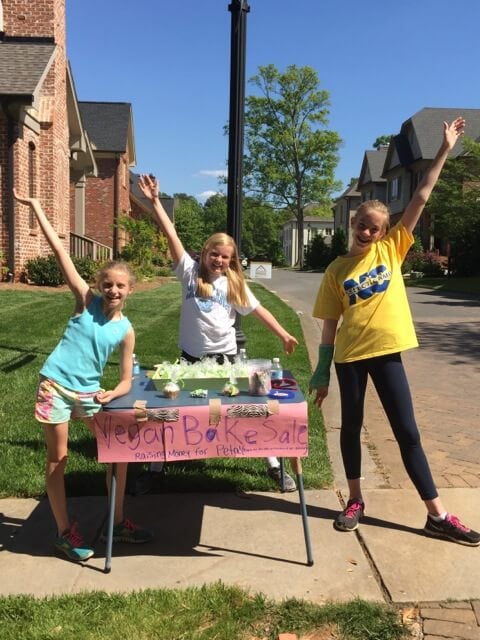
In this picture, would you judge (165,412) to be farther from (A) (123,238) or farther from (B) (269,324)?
(A) (123,238)

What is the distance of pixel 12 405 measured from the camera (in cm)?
568

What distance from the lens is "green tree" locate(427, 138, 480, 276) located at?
28109 millimetres

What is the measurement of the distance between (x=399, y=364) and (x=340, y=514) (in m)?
0.99

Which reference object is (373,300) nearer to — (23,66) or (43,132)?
(23,66)

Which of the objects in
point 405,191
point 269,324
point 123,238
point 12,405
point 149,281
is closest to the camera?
point 269,324

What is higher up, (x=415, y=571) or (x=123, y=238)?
(x=123, y=238)

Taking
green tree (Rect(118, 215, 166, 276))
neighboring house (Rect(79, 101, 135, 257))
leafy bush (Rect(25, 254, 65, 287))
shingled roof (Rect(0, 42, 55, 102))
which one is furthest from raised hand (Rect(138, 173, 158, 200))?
neighboring house (Rect(79, 101, 135, 257))

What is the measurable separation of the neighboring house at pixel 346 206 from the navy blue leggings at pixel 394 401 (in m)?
59.9

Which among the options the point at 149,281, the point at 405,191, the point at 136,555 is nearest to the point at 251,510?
the point at 136,555

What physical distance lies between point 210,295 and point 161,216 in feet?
1.95

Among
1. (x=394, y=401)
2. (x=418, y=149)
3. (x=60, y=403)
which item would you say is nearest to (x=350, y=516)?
(x=394, y=401)

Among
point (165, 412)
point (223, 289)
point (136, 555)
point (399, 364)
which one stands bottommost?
point (136, 555)

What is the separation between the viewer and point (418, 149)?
41656 millimetres

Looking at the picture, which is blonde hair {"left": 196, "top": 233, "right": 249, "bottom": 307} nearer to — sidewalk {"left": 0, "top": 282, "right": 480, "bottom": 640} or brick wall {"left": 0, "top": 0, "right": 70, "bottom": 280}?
sidewalk {"left": 0, "top": 282, "right": 480, "bottom": 640}
